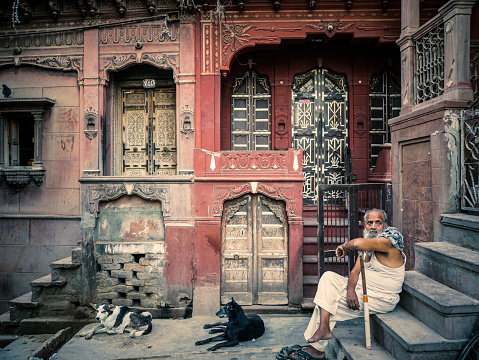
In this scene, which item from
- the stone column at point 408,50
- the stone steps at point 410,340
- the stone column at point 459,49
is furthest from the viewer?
the stone column at point 408,50

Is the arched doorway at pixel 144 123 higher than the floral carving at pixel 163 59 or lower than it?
lower

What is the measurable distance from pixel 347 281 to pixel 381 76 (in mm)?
7250

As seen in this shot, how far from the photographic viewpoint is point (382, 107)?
9.52 m

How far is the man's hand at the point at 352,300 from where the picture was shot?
12.7ft

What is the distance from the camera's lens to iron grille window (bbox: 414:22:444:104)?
17.1 ft

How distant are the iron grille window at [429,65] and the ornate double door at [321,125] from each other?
3.63m

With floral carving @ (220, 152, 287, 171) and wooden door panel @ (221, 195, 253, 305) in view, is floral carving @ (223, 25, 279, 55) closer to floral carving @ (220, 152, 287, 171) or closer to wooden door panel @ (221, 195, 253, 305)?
floral carving @ (220, 152, 287, 171)

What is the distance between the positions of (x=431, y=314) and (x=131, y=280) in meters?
5.32

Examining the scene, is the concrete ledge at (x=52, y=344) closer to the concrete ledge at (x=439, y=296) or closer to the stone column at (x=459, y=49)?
the concrete ledge at (x=439, y=296)

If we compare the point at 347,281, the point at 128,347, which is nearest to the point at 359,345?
the point at 347,281

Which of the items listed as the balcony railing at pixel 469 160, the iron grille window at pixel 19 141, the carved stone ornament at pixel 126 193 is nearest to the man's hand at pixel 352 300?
the balcony railing at pixel 469 160

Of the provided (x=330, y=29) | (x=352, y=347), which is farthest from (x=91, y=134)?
(x=352, y=347)

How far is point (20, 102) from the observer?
887 centimetres

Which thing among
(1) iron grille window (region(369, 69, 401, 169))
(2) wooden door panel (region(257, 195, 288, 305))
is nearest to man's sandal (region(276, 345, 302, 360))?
(2) wooden door panel (region(257, 195, 288, 305))
